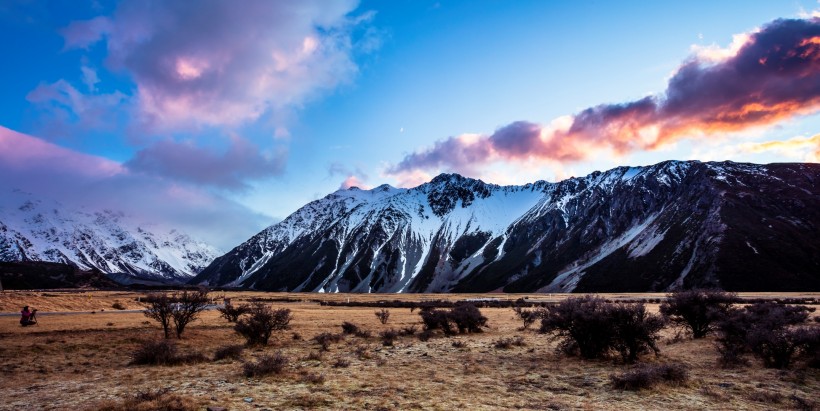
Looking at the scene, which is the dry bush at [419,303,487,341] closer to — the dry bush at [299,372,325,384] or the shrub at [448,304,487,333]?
the shrub at [448,304,487,333]

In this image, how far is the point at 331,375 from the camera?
1748 centimetres

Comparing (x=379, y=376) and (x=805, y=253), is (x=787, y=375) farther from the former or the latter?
(x=805, y=253)

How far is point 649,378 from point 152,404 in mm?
15292

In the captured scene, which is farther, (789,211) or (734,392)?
(789,211)

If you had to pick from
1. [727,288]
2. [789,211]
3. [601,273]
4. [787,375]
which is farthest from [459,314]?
[789,211]

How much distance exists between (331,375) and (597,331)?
1227 cm

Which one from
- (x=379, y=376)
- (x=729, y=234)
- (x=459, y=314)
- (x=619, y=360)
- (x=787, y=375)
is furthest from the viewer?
(x=729, y=234)

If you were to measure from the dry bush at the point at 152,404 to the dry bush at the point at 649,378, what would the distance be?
1344cm

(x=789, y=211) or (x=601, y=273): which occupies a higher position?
(x=789, y=211)

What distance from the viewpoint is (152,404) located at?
12148 mm

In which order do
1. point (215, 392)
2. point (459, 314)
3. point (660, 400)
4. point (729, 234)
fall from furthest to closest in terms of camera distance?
point (729, 234) → point (459, 314) → point (215, 392) → point (660, 400)

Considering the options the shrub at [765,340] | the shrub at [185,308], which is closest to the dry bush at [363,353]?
the shrub at [185,308]

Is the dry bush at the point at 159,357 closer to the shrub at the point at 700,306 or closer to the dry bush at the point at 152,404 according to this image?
the dry bush at the point at 152,404

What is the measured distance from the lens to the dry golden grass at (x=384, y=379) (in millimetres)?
13000
